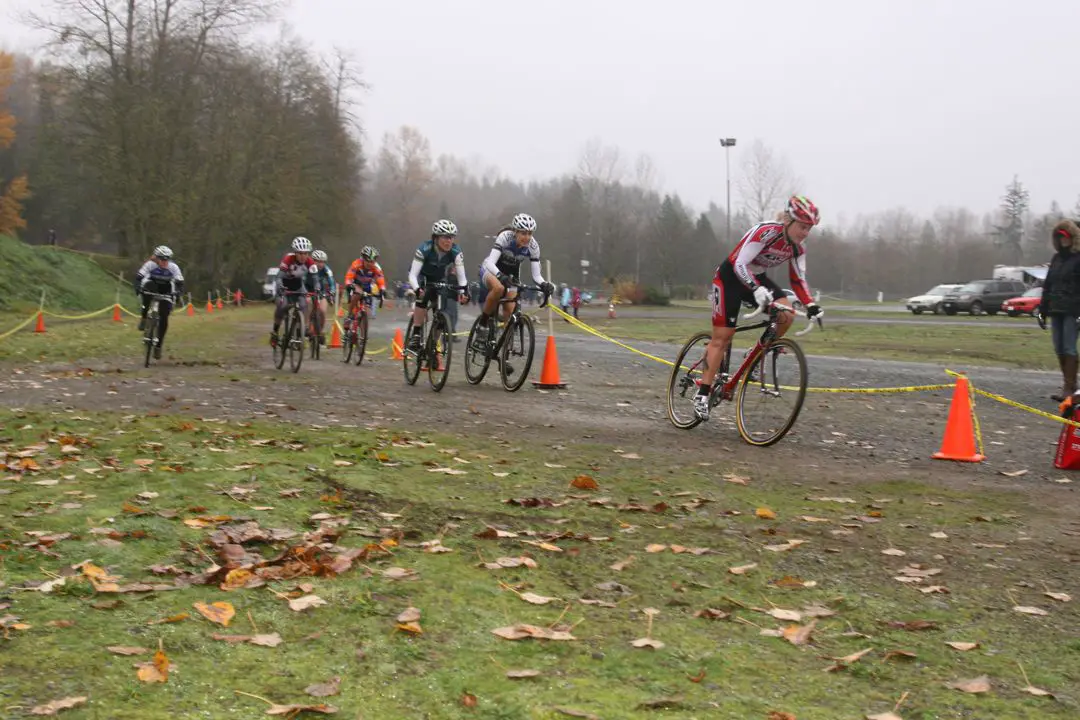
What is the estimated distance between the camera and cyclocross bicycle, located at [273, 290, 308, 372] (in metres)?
16.1

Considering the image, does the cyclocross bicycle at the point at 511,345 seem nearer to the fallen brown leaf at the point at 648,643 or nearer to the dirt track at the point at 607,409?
the dirt track at the point at 607,409

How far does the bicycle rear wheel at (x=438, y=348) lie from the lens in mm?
13380

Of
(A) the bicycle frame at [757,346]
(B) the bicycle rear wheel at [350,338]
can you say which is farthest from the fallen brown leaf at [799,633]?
(B) the bicycle rear wheel at [350,338]

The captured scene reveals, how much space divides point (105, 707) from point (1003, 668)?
307 centimetres

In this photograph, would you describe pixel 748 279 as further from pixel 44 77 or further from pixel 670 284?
pixel 670 284

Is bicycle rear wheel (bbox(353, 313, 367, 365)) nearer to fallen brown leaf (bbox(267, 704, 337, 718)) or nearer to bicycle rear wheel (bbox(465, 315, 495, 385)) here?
bicycle rear wheel (bbox(465, 315, 495, 385))

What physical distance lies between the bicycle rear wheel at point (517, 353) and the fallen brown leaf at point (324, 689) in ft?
31.1

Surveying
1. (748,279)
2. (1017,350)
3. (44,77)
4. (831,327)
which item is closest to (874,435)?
(748,279)

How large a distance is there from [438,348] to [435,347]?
78 millimetres

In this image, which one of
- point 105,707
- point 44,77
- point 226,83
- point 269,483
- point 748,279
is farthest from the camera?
point 226,83

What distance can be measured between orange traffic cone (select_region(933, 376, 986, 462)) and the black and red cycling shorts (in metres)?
1.74

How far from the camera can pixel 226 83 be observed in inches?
2222

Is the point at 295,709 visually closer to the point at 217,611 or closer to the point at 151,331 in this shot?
the point at 217,611

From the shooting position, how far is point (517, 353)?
13.2m
